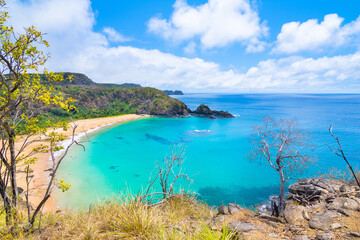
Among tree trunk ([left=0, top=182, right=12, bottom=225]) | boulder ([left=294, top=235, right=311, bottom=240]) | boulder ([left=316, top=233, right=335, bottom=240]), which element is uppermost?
tree trunk ([left=0, top=182, right=12, bottom=225])

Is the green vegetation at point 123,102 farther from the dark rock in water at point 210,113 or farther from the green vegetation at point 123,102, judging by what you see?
the dark rock in water at point 210,113

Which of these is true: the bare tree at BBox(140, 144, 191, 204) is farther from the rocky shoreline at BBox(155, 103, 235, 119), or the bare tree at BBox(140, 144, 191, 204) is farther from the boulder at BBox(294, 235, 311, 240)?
the rocky shoreline at BBox(155, 103, 235, 119)

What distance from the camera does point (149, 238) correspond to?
12.2ft

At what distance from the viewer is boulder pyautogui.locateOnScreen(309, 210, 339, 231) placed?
5.40 meters

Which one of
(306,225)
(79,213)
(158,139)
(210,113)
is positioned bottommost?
(158,139)

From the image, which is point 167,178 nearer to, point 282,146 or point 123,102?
point 282,146

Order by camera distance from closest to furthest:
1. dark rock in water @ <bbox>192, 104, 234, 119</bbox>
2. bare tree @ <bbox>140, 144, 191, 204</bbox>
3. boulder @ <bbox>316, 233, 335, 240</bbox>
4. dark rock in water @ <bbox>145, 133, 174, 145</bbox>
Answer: boulder @ <bbox>316, 233, 335, 240</bbox> < bare tree @ <bbox>140, 144, 191, 204</bbox> < dark rock in water @ <bbox>145, 133, 174, 145</bbox> < dark rock in water @ <bbox>192, 104, 234, 119</bbox>

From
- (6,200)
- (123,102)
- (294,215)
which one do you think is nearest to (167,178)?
(294,215)

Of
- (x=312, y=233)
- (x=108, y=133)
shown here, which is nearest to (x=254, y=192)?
(x=312, y=233)

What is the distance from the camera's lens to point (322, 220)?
5.81 metres

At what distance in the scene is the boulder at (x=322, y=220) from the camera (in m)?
5.40

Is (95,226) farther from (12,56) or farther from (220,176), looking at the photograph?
(220,176)

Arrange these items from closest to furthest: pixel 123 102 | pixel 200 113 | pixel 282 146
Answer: pixel 282 146, pixel 200 113, pixel 123 102

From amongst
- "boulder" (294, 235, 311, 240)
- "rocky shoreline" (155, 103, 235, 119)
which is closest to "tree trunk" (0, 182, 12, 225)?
"boulder" (294, 235, 311, 240)
